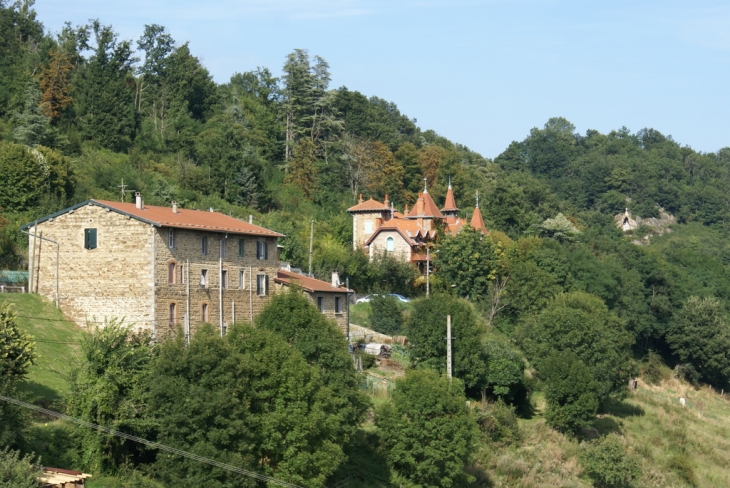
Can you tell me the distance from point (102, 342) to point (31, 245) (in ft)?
42.5

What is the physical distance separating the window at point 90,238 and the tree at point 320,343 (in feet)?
25.1

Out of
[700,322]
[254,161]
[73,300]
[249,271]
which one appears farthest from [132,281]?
[700,322]

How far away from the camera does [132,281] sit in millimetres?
43031

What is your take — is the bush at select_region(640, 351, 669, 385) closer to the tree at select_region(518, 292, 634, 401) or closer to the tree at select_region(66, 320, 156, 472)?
the tree at select_region(518, 292, 634, 401)

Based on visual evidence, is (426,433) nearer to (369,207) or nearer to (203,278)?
(203,278)

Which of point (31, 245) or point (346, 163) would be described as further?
point (346, 163)

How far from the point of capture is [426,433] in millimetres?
39406

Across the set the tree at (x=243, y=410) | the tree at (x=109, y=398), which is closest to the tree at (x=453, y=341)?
the tree at (x=243, y=410)

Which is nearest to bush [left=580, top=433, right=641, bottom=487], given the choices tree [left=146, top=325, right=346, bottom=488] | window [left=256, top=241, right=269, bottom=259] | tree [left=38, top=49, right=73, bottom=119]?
tree [left=146, top=325, right=346, bottom=488]

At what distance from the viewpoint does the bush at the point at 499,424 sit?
155ft

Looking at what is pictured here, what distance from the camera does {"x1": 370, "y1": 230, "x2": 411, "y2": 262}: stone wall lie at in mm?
75625

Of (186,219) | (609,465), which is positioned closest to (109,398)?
(186,219)

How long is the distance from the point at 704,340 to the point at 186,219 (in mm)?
48174

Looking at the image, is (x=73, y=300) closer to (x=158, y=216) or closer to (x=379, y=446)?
(x=158, y=216)
